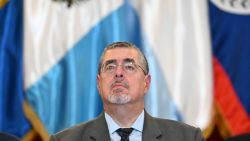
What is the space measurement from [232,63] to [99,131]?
1482 millimetres

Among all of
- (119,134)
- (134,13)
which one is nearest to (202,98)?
(134,13)

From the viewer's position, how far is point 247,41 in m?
3.12

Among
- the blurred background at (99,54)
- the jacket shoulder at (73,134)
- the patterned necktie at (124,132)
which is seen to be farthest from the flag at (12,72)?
the patterned necktie at (124,132)

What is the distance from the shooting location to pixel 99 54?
123 inches

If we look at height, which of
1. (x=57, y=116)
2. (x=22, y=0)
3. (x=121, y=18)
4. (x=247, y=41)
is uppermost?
(x=22, y=0)

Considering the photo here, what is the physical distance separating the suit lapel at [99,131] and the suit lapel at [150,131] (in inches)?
6.3

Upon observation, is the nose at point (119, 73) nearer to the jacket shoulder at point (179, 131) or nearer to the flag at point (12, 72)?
the jacket shoulder at point (179, 131)

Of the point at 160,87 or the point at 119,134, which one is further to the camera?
the point at 160,87

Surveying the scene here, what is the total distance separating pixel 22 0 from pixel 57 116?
81cm

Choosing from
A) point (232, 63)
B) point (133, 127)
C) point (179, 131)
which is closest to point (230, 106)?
point (232, 63)

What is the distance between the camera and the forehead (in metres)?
2.01

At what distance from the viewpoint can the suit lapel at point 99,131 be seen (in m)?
1.95

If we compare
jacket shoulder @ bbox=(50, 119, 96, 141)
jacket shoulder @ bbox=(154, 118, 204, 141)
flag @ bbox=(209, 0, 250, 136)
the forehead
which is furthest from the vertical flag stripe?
jacket shoulder @ bbox=(50, 119, 96, 141)

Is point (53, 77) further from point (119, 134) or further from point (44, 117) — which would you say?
point (119, 134)
